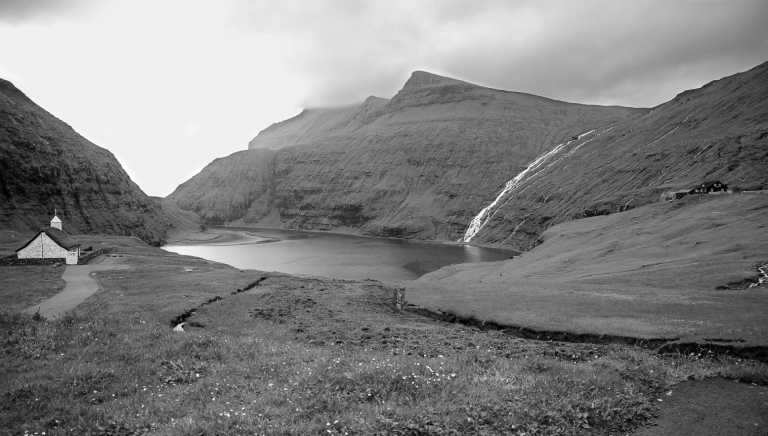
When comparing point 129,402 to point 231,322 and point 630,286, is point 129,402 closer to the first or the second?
point 231,322

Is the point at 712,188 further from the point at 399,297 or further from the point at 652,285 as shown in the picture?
the point at 399,297

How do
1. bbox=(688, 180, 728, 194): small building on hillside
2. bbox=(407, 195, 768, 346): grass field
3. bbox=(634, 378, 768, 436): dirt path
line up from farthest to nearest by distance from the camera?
bbox=(688, 180, 728, 194): small building on hillside < bbox=(407, 195, 768, 346): grass field < bbox=(634, 378, 768, 436): dirt path

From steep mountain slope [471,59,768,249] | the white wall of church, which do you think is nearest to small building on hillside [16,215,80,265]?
the white wall of church

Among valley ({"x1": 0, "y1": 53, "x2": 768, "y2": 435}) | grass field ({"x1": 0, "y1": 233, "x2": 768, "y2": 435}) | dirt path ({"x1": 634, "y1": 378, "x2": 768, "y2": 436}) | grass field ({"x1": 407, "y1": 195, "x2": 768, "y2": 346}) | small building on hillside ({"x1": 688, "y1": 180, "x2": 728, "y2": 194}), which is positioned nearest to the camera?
grass field ({"x1": 0, "y1": 233, "x2": 768, "y2": 435})

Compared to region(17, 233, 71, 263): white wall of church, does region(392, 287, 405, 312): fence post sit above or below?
below

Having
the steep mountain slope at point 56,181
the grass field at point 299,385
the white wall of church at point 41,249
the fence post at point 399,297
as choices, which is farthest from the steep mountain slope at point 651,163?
the steep mountain slope at point 56,181

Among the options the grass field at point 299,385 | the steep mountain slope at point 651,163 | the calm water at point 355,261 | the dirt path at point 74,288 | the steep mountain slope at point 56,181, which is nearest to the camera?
the grass field at point 299,385

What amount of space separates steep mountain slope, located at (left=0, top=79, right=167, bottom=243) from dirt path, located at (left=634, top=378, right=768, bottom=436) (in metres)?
A: 148

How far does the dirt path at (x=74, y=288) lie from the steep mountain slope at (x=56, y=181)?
75.7 m

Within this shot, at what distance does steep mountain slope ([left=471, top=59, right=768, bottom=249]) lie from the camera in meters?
106

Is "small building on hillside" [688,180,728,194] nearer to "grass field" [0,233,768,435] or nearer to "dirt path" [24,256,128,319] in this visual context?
"grass field" [0,233,768,435]

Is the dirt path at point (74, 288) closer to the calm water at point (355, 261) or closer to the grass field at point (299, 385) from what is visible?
the grass field at point (299, 385)

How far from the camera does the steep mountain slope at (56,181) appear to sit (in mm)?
126562

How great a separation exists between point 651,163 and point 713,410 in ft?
468
